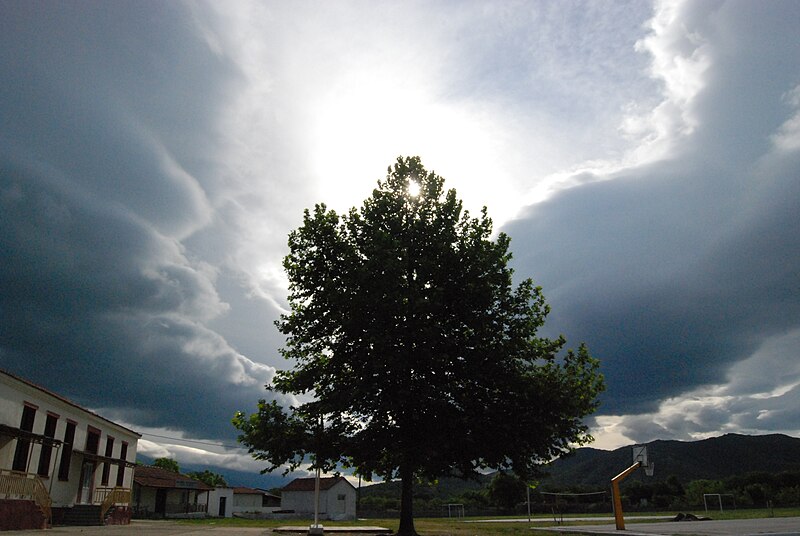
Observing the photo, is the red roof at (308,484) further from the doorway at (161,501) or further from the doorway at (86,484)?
→ the doorway at (86,484)

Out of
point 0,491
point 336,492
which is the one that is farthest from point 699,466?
point 0,491

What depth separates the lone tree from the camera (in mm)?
20094

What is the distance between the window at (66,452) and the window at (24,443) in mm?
4483

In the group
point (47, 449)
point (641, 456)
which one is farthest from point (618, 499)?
point (47, 449)

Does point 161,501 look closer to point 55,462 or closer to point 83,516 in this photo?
point 83,516

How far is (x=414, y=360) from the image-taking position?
66.3 ft

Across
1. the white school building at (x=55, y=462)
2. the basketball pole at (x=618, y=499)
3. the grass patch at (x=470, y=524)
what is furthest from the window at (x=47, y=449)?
the basketball pole at (x=618, y=499)

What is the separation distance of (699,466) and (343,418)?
599 ft

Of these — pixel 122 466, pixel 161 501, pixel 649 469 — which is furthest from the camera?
pixel 161 501

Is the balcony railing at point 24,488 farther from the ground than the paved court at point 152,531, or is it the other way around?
the balcony railing at point 24,488

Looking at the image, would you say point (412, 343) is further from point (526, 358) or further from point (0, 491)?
point (0, 491)

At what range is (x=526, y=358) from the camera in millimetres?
22000

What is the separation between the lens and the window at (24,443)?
2578 centimetres

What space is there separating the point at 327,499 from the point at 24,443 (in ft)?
155
